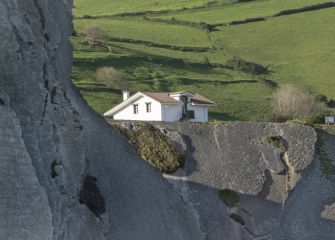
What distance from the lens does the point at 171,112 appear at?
4309cm

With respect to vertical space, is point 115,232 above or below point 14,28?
below

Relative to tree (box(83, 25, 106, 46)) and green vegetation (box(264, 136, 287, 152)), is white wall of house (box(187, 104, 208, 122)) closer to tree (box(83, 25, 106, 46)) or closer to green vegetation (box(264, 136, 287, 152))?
tree (box(83, 25, 106, 46))

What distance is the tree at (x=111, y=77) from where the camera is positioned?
5712 centimetres

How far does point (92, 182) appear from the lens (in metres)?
15.5

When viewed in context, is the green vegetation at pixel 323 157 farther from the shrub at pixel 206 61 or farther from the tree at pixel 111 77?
the shrub at pixel 206 61

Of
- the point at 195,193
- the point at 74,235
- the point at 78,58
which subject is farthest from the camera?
the point at 78,58

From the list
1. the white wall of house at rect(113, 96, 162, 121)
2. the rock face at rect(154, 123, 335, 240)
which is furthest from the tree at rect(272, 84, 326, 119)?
the rock face at rect(154, 123, 335, 240)

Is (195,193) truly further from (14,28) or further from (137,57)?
(137,57)

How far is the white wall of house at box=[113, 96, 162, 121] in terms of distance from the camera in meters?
43.5

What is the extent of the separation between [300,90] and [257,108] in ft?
13.9

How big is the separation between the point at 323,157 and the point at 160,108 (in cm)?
1974

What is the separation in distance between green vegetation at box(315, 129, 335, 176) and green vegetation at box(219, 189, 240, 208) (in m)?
3.17

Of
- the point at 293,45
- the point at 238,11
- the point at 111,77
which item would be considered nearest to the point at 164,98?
the point at 111,77

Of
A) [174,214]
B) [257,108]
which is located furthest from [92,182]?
[257,108]
